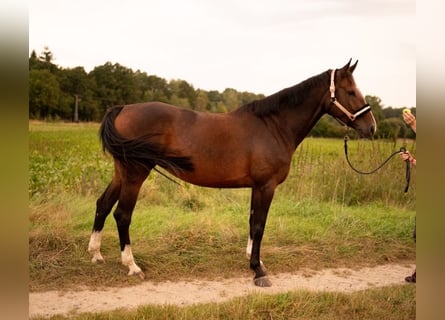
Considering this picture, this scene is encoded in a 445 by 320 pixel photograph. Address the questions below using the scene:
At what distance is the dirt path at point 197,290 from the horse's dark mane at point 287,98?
2002 millimetres

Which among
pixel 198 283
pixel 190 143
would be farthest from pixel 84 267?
pixel 190 143

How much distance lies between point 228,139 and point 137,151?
1.03 meters

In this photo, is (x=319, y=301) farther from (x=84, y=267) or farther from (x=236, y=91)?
(x=236, y=91)

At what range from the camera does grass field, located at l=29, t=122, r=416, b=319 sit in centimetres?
365

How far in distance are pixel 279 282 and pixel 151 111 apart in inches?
96.6

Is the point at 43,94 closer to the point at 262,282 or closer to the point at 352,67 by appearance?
the point at 262,282

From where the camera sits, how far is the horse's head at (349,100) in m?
3.93

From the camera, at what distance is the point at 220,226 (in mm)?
5141

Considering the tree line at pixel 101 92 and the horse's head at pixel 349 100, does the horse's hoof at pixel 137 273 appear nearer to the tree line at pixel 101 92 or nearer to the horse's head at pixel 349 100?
the horse's head at pixel 349 100

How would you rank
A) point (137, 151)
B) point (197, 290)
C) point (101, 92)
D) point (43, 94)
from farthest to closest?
1. point (101, 92)
2. point (43, 94)
3. point (137, 151)
4. point (197, 290)

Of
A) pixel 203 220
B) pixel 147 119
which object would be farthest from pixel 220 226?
pixel 147 119

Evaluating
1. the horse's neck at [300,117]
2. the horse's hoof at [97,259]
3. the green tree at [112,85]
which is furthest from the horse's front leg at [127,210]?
the green tree at [112,85]

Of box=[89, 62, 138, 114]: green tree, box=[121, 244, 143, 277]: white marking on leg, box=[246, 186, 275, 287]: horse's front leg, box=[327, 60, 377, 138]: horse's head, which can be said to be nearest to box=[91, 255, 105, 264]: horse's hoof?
box=[121, 244, 143, 277]: white marking on leg

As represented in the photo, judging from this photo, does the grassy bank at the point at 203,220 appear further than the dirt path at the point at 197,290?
Yes
